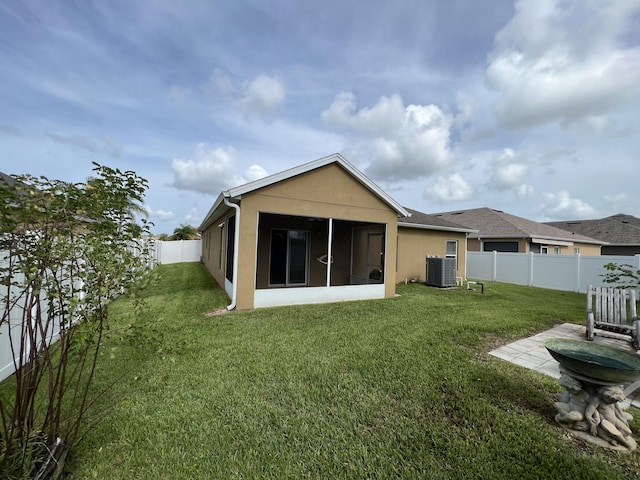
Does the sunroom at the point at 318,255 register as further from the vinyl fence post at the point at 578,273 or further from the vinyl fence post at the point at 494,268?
the vinyl fence post at the point at 578,273

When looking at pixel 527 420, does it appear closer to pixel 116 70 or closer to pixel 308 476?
pixel 308 476

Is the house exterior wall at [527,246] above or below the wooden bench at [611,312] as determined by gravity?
above

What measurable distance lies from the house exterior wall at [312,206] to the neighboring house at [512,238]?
9316 mm

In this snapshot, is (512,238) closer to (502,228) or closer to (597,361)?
(502,228)

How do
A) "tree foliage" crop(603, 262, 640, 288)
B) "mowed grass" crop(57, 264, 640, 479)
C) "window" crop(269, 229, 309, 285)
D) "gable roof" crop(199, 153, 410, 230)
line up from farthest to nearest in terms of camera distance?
"window" crop(269, 229, 309, 285), "gable roof" crop(199, 153, 410, 230), "tree foliage" crop(603, 262, 640, 288), "mowed grass" crop(57, 264, 640, 479)

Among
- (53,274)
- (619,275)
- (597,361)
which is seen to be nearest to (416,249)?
(619,275)

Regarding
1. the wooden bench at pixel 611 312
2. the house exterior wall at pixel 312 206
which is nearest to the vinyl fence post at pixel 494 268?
the house exterior wall at pixel 312 206

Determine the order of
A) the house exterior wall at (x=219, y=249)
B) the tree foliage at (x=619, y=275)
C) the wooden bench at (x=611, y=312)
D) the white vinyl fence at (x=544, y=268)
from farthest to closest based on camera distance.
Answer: the white vinyl fence at (x=544, y=268), the house exterior wall at (x=219, y=249), the wooden bench at (x=611, y=312), the tree foliage at (x=619, y=275)

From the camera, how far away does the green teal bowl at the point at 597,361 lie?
8.14 feet

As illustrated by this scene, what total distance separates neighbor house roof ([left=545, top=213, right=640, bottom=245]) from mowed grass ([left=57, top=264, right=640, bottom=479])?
26408mm

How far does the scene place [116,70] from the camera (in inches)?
331

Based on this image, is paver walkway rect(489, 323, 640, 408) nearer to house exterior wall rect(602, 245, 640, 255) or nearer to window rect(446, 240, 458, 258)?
window rect(446, 240, 458, 258)

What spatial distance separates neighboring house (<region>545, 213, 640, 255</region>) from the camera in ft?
73.5

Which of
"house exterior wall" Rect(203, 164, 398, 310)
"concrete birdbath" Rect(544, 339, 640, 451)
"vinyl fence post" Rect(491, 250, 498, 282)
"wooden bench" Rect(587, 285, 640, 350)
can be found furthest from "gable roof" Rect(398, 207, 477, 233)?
"concrete birdbath" Rect(544, 339, 640, 451)
